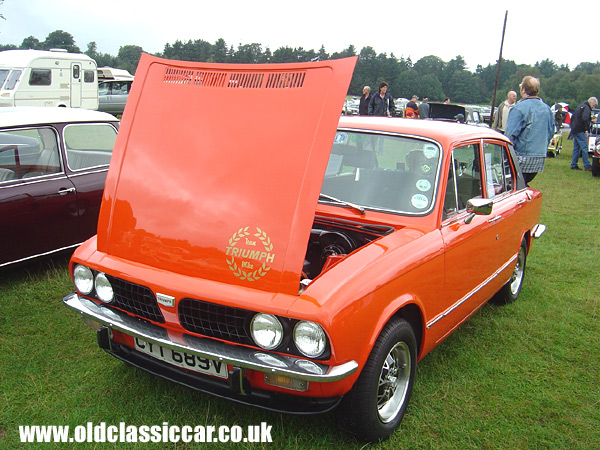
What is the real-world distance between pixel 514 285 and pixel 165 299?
368 centimetres

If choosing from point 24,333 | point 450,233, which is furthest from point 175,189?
point 24,333

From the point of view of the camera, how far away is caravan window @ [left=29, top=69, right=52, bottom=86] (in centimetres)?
1873

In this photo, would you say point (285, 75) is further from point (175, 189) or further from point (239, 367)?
point (239, 367)

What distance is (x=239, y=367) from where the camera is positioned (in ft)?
7.89

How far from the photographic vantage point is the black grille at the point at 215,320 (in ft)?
8.02

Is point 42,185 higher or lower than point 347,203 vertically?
lower

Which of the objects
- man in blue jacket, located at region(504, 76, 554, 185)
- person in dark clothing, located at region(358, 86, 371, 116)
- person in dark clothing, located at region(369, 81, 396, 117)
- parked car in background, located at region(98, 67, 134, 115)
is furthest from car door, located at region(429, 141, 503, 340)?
parked car in background, located at region(98, 67, 134, 115)

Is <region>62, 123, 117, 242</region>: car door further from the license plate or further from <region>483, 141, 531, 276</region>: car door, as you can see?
<region>483, 141, 531, 276</region>: car door

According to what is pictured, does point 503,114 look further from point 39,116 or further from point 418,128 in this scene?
point 39,116

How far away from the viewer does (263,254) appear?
244 centimetres

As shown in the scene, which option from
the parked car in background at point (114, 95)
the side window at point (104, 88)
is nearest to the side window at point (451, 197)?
the parked car in background at point (114, 95)

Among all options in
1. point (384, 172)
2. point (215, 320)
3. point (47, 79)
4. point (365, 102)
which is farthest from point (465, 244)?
point (47, 79)

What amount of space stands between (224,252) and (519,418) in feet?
6.90

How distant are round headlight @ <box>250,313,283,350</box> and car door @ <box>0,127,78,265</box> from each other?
10.7ft
